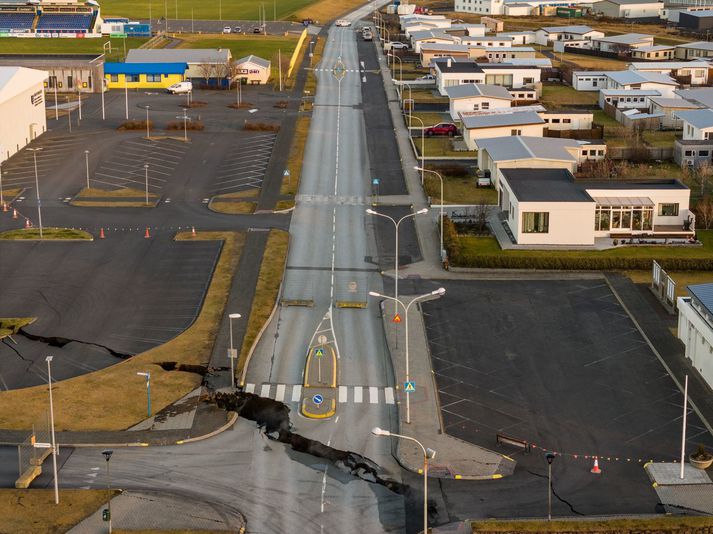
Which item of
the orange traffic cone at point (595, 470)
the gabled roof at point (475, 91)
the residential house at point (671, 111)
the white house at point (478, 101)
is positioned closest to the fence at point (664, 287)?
the orange traffic cone at point (595, 470)

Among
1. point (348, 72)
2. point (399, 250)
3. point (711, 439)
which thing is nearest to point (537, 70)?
point (348, 72)

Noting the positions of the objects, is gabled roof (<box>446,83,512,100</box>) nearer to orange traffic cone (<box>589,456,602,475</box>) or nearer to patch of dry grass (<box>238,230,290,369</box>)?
patch of dry grass (<box>238,230,290,369</box>)

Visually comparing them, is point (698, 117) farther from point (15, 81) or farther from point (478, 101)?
point (15, 81)

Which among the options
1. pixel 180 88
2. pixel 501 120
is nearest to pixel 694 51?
pixel 501 120

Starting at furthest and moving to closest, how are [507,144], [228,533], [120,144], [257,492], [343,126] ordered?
1. [343,126]
2. [120,144]
3. [507,144]
4. [257,492]
5. [228,533]

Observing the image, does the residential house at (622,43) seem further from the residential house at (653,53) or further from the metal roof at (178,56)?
the metal roof at (178,56)

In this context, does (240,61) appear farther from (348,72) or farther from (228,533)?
(228,533)
